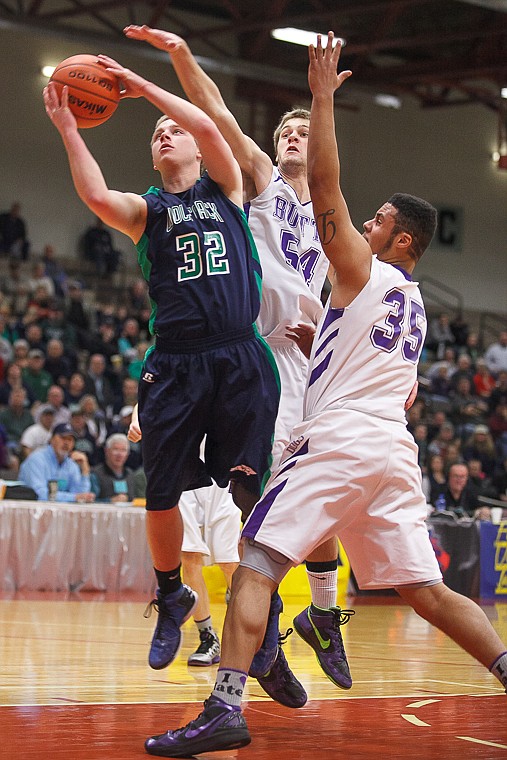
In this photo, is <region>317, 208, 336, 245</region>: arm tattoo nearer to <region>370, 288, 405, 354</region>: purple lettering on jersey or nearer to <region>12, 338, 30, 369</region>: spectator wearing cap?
<region>370, 288, 405, 354</region>: purple lettering on jersey

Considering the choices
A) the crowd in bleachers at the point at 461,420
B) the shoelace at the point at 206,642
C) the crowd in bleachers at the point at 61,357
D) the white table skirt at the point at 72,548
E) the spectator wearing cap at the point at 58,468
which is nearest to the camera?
the shoelace at the point at 206,642

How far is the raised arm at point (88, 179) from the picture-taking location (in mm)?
4320

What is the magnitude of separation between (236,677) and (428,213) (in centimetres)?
199

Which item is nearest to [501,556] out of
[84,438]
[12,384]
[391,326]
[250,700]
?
[84,438]

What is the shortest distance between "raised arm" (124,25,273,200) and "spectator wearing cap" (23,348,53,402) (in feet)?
35.7

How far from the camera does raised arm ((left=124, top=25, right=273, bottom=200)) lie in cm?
454

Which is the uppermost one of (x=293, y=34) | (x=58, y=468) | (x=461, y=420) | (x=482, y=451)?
(x=293, y=34)

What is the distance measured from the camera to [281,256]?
5.36 metres

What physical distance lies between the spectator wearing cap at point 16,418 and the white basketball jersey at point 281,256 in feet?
31.0

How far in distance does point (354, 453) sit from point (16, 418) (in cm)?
1078

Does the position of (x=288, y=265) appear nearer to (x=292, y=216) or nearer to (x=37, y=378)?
(x=292, y=216)

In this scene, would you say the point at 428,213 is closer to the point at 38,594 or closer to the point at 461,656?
the point at 461,656

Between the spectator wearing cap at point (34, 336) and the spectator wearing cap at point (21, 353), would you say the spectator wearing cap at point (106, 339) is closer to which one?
the spectator wearing cap at point (34, 336)

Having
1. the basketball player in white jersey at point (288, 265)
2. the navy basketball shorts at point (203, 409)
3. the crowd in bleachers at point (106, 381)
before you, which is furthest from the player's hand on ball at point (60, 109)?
the crowd in bleachers at point (106, 381)
